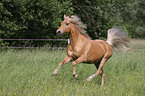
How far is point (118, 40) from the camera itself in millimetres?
7105

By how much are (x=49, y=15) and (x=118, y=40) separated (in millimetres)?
7673

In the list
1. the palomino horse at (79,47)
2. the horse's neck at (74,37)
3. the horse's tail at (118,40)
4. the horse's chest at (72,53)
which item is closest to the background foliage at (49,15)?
the horse's tail at (118,40)

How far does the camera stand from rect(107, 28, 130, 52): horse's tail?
23.1ft

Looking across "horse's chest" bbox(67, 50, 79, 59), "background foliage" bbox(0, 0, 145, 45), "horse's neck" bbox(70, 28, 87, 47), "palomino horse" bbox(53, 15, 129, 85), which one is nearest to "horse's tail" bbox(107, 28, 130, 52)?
"palomino horse" bbox(53, 15, 129, 85)

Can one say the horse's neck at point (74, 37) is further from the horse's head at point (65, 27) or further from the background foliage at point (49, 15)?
the background foliage at point (49, 15)

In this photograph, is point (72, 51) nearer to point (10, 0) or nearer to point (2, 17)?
point (10, 0)

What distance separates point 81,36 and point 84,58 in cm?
65

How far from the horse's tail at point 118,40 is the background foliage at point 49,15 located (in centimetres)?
672

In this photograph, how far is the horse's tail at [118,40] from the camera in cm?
705

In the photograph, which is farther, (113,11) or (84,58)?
(113,11)

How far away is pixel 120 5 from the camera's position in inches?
690

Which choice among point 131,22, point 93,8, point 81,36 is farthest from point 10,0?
point 131,22

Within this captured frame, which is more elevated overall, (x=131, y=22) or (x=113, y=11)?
(x=113, y=11)

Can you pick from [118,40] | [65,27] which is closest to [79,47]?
[65,27]
